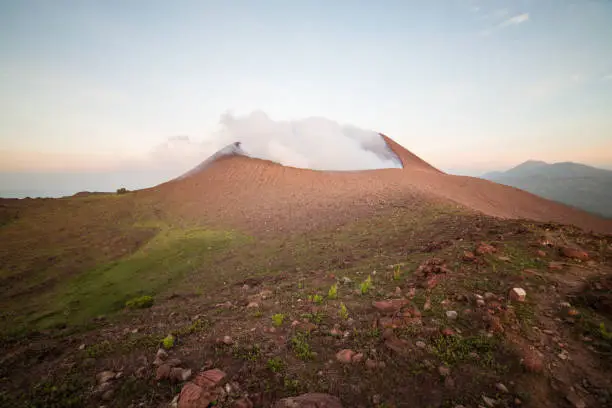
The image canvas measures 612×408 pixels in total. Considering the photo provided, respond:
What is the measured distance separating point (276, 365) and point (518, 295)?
15.1 feet

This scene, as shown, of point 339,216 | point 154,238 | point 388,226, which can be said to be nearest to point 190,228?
point 154,238

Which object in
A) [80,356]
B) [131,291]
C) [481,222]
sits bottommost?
[131,291]

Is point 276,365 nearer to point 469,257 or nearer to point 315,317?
point 315,317

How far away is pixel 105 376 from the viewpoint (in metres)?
4.05

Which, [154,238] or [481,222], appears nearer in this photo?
[481,222]

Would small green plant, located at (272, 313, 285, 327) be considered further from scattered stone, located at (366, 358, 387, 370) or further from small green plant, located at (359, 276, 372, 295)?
small green plant, located at (359, 276, 372, 295)

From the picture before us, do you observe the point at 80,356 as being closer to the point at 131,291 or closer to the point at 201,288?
the point at 201,288

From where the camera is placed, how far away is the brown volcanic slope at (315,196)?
17.2 metres

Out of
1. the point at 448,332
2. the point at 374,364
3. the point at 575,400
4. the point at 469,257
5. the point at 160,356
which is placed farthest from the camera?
the point at 469,257

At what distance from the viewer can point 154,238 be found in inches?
651

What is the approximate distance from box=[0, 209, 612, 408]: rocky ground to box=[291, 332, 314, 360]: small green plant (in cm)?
2

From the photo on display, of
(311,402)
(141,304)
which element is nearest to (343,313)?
(311,402)

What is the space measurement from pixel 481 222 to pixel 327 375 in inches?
376

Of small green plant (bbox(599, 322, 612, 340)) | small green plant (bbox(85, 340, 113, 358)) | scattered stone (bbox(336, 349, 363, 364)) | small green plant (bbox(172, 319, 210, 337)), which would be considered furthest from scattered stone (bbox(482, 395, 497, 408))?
small green plant (bbox(85, 340, 113, 358))
